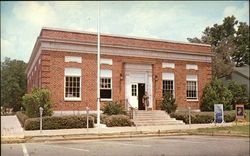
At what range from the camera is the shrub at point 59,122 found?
16625 millimetres

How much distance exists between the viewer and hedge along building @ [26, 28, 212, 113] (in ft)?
71.5

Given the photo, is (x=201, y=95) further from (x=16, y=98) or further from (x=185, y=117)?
(x=16, y=98)

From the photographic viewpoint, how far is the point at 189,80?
26.9m

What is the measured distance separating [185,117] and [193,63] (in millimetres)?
7137

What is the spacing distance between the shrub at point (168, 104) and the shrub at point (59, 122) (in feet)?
25.6

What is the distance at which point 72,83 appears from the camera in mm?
22312

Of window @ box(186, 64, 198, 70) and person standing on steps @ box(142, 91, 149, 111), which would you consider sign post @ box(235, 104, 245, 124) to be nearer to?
person standing on steps @ box(142, 91, 149, 111)

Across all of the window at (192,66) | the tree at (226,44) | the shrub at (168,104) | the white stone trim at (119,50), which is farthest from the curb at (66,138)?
the tree at (226,44)

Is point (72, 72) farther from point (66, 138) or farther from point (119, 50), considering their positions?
point (66, 138)

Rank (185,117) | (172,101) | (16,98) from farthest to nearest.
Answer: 1. (16,98)
2. (172,101)
3. (185,117)

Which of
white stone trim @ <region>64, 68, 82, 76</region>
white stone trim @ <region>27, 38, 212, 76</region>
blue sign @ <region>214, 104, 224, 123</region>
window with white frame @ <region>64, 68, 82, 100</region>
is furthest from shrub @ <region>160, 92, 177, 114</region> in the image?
white stone trim @ <region>64, 68, 82, 76</region>

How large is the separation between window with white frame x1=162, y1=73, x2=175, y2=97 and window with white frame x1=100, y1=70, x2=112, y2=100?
4.92 meters

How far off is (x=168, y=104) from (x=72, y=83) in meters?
7.71

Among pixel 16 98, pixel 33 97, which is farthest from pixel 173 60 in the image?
pixel 16 98
